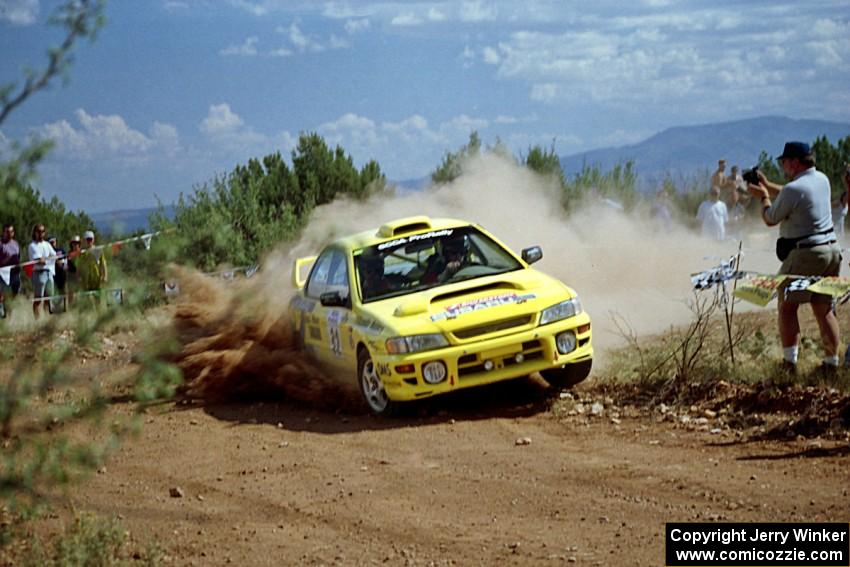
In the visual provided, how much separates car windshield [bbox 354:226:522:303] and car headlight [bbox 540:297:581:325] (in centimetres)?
100

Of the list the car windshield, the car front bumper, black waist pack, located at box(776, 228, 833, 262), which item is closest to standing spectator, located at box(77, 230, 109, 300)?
the car front bumper

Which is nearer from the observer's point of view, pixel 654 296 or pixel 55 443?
pixel 55 443

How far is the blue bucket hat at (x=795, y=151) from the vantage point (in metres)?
10.6

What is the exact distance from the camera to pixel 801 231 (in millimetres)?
10641

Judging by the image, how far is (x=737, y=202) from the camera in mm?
25797

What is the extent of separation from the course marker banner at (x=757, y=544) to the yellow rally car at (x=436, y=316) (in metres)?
4.10

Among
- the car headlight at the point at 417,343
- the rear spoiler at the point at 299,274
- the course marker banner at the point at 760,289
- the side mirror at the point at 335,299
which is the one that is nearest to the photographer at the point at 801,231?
the course marker banner at the point at 760,289

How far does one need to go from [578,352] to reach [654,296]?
811cm

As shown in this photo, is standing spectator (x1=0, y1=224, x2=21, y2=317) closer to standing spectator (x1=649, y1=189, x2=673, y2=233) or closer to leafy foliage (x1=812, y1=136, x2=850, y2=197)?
standing spectator (x1=649, y1=189, x2=673, y2=233)

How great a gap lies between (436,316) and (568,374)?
4.52ft

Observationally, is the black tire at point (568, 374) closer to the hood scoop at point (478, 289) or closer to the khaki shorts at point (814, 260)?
the hood scoop at point (478, 289)

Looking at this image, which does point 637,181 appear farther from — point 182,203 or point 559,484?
point 559,484

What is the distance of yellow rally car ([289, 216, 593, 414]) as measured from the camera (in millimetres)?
10930

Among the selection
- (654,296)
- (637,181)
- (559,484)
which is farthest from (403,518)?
(637,181)
